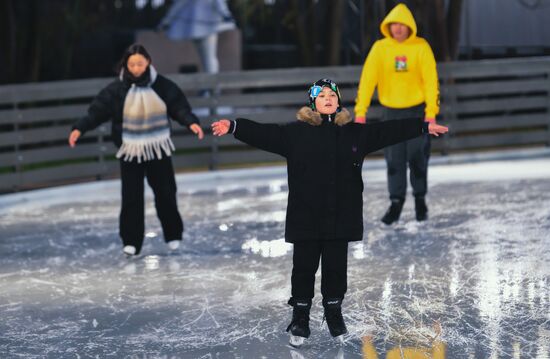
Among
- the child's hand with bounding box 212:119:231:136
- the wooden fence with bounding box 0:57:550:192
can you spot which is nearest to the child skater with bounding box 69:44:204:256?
the child's hand with bounding box 212:119:231:136

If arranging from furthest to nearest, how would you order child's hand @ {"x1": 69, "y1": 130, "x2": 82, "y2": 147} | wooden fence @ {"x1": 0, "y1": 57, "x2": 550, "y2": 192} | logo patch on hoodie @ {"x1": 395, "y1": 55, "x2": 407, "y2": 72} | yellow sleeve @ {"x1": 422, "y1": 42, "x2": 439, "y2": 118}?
wooden fence @ {"x1": 0, "y1": 57, "x2": 550, "y2": 192} < logo patch on hoodie @ {"x1": 395, "y1": 55, "x2": 407, "y2": 72} < yellow sleeve @ {"x1": 422, "y1": 42, "x2": 439, "y2": 118} < child's hand @ {"x1": 69, "y1": 130, "x2": 82, "y2": 147}

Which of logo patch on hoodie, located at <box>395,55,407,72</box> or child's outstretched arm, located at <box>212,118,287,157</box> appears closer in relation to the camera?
child's outstretched arm, located at <box>212,118,287,157</box>

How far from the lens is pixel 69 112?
1459 centimetres

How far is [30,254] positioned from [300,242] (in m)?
3.94

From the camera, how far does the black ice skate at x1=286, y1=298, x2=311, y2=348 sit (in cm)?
636

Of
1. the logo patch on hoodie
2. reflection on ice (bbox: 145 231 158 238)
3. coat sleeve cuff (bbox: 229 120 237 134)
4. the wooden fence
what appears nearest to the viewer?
coat sleeve cuff (bbox: 229 120 237 134)

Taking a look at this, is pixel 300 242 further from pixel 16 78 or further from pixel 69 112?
pixel 16 78

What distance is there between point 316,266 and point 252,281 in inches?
72.5

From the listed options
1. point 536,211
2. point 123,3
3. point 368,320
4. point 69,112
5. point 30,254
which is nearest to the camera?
point 368,320

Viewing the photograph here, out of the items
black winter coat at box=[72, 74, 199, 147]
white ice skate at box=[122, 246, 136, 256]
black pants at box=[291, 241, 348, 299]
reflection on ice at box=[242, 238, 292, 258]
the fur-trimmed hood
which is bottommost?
reflection on ice at box=[242, 238, 292, 258]

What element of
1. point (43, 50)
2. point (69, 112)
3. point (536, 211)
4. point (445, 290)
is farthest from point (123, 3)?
point (445, 290)

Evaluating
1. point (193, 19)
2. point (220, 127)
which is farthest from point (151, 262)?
point (193, 19)

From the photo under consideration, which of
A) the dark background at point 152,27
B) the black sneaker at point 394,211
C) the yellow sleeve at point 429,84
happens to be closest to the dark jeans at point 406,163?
the black sneaker at point 394,211

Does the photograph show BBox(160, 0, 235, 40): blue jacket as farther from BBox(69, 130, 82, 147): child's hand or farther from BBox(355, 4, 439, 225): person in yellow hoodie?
BBox(69, 130, 82, 147): child's hand
